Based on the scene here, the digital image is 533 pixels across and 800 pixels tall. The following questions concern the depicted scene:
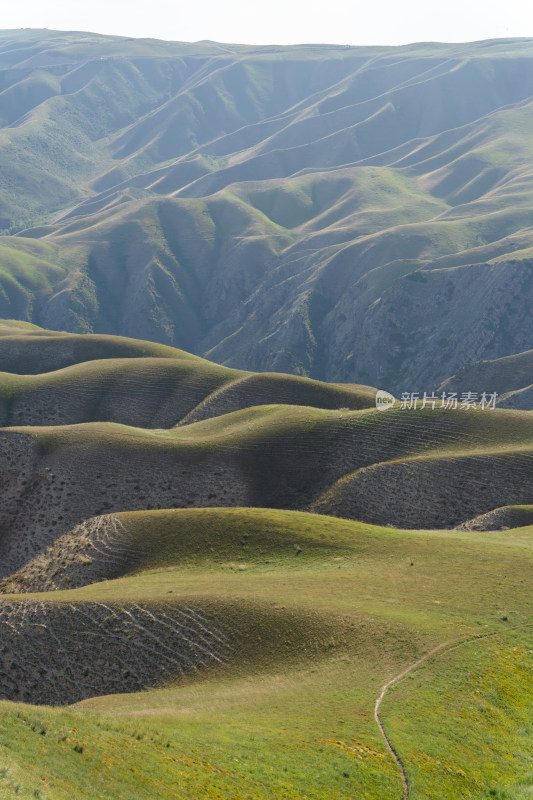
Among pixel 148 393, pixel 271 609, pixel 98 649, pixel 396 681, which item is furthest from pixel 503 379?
pixel 396 681

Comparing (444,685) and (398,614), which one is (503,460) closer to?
(398,614)

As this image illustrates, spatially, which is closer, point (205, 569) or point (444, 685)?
point (444, 685)

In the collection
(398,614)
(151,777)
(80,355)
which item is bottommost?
(80,355)

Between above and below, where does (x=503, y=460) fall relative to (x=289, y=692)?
below

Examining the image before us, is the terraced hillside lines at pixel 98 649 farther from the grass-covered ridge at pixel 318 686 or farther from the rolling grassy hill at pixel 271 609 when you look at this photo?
the grass-covered ridge at pixel 318 686

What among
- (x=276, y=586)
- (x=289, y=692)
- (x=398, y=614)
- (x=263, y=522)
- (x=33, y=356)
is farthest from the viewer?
(x=33, y=356)

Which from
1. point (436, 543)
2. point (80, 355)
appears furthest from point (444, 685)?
point (80, 355)

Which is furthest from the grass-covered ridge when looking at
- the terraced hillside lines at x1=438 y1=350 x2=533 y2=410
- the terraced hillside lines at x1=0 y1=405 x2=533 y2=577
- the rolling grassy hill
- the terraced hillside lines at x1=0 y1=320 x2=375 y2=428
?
the terraced hillside lines at x1=438 y1=350 x2=533 y2=410

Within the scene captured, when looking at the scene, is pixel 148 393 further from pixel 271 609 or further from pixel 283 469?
pixel 271 609
